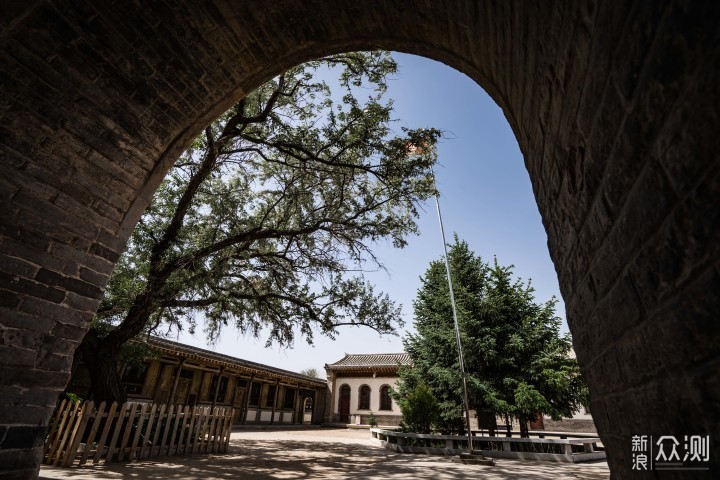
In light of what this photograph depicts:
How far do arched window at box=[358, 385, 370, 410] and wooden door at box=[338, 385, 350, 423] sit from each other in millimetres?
1264

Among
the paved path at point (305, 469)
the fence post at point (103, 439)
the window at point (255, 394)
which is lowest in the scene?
the paved path at point (305, 469)

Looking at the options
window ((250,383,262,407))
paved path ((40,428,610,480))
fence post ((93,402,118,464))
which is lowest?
paved path ((40,428,610,480))

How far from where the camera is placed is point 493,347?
1190cm

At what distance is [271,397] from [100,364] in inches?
678

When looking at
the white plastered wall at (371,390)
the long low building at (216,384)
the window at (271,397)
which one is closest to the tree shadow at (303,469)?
the long low building at (216,384)

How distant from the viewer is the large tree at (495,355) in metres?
10.7

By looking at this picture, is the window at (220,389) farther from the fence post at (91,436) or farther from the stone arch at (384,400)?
the fence post at (91,436)

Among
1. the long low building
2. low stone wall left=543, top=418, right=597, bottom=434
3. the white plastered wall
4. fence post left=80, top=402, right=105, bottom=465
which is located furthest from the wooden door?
fence post left=80, top=402, right=105, bottom=465

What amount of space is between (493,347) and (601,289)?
1186 centimetres

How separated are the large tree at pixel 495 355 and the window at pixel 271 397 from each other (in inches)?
489

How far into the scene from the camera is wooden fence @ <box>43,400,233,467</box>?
6039mm

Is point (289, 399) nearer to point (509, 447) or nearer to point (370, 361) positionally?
point (370, 361)

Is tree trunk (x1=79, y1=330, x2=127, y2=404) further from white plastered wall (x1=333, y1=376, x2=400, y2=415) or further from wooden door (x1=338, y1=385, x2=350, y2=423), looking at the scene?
wooden door (x1=338, y1=385, x2=350, y2=423)

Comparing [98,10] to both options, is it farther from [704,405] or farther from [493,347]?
[493,347]
